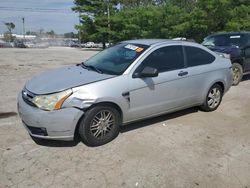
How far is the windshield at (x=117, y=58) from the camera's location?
4582mm

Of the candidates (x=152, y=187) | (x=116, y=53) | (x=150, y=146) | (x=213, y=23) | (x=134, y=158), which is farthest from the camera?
(x=213, y=23)

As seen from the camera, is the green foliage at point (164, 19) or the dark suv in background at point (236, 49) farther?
the green foliage at point (164, 19)

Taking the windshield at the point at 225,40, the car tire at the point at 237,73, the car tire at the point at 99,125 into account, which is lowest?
the car tire at the point at 99,125

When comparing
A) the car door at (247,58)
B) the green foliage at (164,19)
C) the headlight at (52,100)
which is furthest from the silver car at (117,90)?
the green foliage at (164,19)

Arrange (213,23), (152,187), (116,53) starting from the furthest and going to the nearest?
(213,23), (116,53), (152,187)

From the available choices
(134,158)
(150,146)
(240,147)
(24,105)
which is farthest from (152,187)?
(24,105)

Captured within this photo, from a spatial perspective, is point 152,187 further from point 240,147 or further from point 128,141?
point 240,147

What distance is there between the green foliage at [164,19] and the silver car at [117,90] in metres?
20.3

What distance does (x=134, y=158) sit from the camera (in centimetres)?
393

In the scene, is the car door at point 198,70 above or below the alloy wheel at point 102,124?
above

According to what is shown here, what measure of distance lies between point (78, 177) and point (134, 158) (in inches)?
34.2

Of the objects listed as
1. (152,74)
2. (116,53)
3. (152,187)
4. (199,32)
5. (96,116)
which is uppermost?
(199,32)

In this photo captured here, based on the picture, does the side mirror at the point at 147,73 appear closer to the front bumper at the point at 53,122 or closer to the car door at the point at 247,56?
the front bumper at the point at 53,122

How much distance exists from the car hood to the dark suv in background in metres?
5.50
